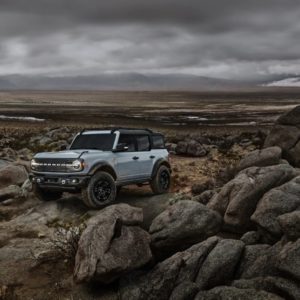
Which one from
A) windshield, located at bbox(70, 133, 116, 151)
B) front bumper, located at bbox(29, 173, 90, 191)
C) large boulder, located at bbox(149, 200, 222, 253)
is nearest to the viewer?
large boulder, located at bbox(149, 200, 222, 253)

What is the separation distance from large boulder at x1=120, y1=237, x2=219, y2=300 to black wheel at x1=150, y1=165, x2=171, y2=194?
8.41 metres

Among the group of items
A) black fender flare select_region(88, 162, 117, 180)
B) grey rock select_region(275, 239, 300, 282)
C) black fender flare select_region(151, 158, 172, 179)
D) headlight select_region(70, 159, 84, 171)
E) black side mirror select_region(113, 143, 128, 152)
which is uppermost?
black side mirror select_region(113, 143, 128, 152)

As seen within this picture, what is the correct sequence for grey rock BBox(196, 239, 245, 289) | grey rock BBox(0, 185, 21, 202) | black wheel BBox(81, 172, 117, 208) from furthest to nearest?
grey rock BBox(0, 185, 21, 202), black wheel BBox(81, 172, 117, 208), grey rock BBox(196, 239, 245, 289)

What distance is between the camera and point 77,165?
50.4ft

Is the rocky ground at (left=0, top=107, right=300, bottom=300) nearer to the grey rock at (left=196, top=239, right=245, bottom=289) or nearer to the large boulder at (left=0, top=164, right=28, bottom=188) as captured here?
the grey rock at (left=196, top=239, right=245, bottom=289)

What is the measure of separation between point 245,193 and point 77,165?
5.72 meters

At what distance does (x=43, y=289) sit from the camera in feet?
34.7

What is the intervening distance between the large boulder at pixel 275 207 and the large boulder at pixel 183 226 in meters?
1.17

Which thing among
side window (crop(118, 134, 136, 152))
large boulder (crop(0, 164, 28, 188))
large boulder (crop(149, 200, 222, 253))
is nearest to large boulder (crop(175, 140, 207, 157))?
large boulder (crop(0, 164, 28, 188))

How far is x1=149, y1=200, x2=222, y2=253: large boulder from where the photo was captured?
11.1m

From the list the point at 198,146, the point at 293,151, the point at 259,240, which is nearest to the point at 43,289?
the point at 259,240

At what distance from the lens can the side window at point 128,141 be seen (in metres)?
17.5

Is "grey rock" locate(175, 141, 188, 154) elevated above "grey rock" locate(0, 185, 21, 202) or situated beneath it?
elevated above

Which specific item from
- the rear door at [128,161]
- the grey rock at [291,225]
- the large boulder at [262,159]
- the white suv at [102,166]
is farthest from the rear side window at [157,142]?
the grey rock at [291,225]
